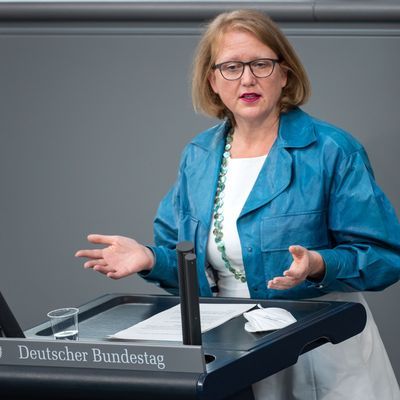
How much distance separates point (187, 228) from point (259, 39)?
1.77ft

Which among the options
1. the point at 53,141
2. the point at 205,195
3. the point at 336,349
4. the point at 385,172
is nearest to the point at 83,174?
the point at 53,141

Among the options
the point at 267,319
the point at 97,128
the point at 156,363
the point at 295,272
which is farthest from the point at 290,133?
the point at 97,128

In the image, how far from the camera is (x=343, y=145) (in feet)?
8.72

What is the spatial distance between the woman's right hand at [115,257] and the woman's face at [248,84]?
1.61 feet

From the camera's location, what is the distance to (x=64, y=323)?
220 centimetres

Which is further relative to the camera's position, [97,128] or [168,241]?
[97,128]

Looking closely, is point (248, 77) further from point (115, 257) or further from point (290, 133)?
point (115, 257)

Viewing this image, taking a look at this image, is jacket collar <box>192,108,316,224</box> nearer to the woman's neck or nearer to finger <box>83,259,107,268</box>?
the woman's neck

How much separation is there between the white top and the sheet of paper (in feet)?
0.77

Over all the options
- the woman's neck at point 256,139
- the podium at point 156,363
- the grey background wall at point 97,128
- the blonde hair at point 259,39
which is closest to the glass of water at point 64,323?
the podium at point 156,363

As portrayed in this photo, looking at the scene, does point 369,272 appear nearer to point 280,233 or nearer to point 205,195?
point 280,233

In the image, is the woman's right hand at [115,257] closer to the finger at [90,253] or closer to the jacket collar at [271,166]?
the finger at [90,253]

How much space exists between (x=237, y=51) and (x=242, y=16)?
11 centimetres

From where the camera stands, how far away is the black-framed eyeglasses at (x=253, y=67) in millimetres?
2732
